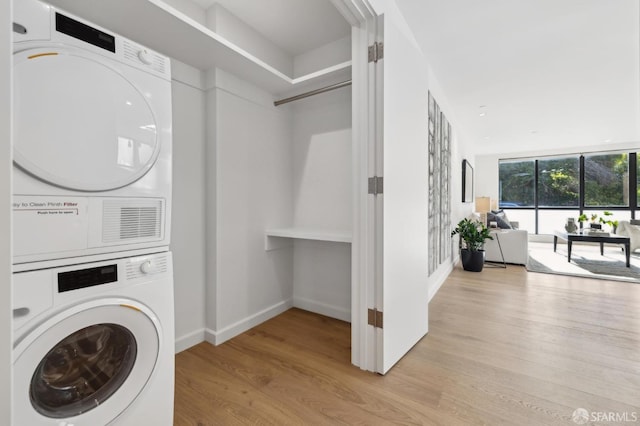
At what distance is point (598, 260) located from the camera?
487 cm

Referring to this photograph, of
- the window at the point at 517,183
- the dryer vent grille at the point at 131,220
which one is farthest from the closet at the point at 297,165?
the window at the point at 517,183

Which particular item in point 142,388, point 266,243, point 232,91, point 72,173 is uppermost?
point 232,91

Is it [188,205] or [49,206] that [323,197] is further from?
[49,206]

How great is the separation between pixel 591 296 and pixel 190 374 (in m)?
3.97

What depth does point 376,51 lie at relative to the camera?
164 cm

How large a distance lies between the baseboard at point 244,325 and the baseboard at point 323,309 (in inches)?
4.3

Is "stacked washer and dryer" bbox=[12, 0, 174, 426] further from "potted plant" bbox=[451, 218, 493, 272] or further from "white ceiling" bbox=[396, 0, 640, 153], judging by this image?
"potted plant" bbox=[451, 218, 493, 272]

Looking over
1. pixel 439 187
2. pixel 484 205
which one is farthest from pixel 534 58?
pixel 484 205

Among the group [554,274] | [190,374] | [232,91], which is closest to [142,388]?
[190,374]

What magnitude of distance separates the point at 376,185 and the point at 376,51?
0.80 meters

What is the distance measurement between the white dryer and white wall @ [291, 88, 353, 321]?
59.4 inches

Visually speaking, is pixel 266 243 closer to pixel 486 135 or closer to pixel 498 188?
pixel 486 135

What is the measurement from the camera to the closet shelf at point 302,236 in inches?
80.2

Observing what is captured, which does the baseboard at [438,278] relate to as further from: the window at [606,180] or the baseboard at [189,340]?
the window at [606,180]
